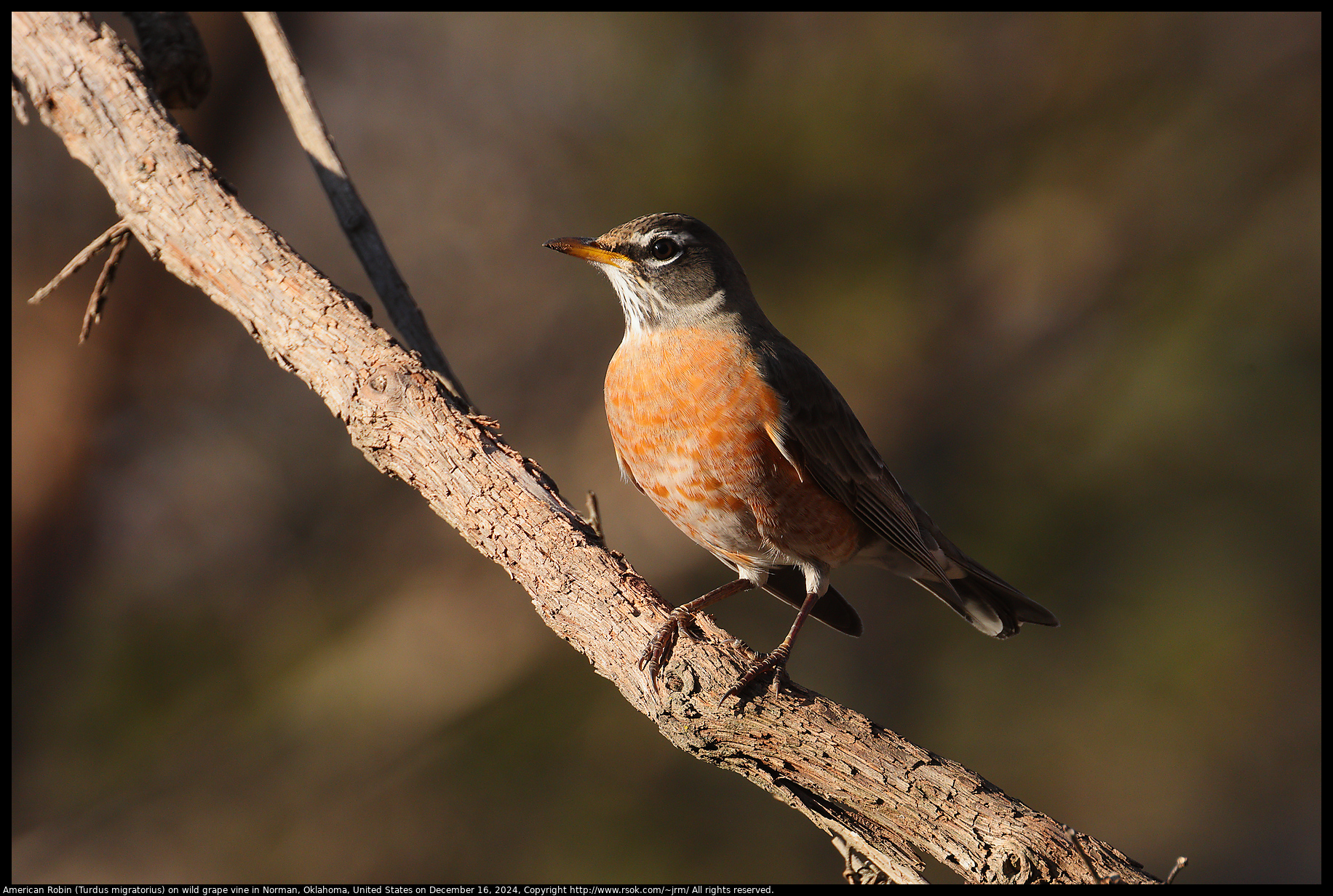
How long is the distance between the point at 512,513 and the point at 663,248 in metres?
1.38

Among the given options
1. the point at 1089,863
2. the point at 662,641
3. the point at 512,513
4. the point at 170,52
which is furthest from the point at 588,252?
the point at 1089,863

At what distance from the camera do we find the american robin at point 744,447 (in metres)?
3.26

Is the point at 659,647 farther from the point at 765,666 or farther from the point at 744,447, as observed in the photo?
the point at 744,447

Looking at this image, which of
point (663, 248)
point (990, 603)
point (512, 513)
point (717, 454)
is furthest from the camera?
point (990, 603)

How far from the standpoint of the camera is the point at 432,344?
3.51 meters

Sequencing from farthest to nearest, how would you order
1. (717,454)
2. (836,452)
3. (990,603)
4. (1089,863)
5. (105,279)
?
(990,603)
(836,452)
(105,279)
(717,454)
(1089,863)

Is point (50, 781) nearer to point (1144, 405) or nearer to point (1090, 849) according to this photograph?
point (1090, 849)

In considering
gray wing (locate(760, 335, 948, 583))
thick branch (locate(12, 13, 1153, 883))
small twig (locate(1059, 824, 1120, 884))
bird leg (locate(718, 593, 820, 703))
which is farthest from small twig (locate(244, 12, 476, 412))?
small twig (locate(1059, 824, 1120, 884))

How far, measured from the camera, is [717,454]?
3.21m

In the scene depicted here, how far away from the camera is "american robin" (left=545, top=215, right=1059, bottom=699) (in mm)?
3258

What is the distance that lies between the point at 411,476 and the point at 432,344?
77cm

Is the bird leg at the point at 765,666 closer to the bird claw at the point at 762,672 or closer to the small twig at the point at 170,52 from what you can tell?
the bird claw at the point at 762,672

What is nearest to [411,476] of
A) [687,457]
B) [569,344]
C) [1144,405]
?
[687,457]

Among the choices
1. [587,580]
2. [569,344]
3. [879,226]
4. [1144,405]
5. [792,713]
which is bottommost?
[792,713]
